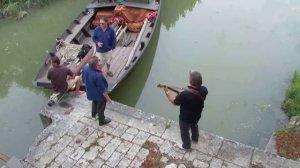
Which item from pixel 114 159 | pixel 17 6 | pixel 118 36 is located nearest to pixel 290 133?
pixel 114 159

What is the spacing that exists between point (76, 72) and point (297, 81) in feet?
19.5

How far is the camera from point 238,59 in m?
10.5

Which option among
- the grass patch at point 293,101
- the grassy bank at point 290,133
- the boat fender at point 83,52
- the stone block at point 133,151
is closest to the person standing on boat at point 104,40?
the boat fender at point 83,52

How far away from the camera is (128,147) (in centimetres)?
633

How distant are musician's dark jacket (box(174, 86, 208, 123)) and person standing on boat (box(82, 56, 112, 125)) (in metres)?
1.62

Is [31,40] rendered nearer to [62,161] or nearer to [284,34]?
[62,161]

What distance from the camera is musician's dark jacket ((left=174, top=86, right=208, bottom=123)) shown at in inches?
198

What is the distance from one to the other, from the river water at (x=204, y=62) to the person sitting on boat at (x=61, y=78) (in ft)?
5.13

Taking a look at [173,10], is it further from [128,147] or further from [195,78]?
[195,78]

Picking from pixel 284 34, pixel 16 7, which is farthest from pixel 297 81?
pixel 16 7

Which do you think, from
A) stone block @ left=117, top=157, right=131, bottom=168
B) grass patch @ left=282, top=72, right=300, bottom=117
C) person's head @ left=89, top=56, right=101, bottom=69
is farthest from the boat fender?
grass patch @ left=282, top=72, right=300, bottom=117

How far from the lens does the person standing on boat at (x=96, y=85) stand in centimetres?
597

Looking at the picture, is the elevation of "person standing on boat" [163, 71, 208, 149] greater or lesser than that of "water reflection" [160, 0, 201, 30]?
greater

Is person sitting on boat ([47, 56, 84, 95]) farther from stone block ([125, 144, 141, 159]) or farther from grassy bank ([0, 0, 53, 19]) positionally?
grassy bank ([0, 0, 53, 19])
